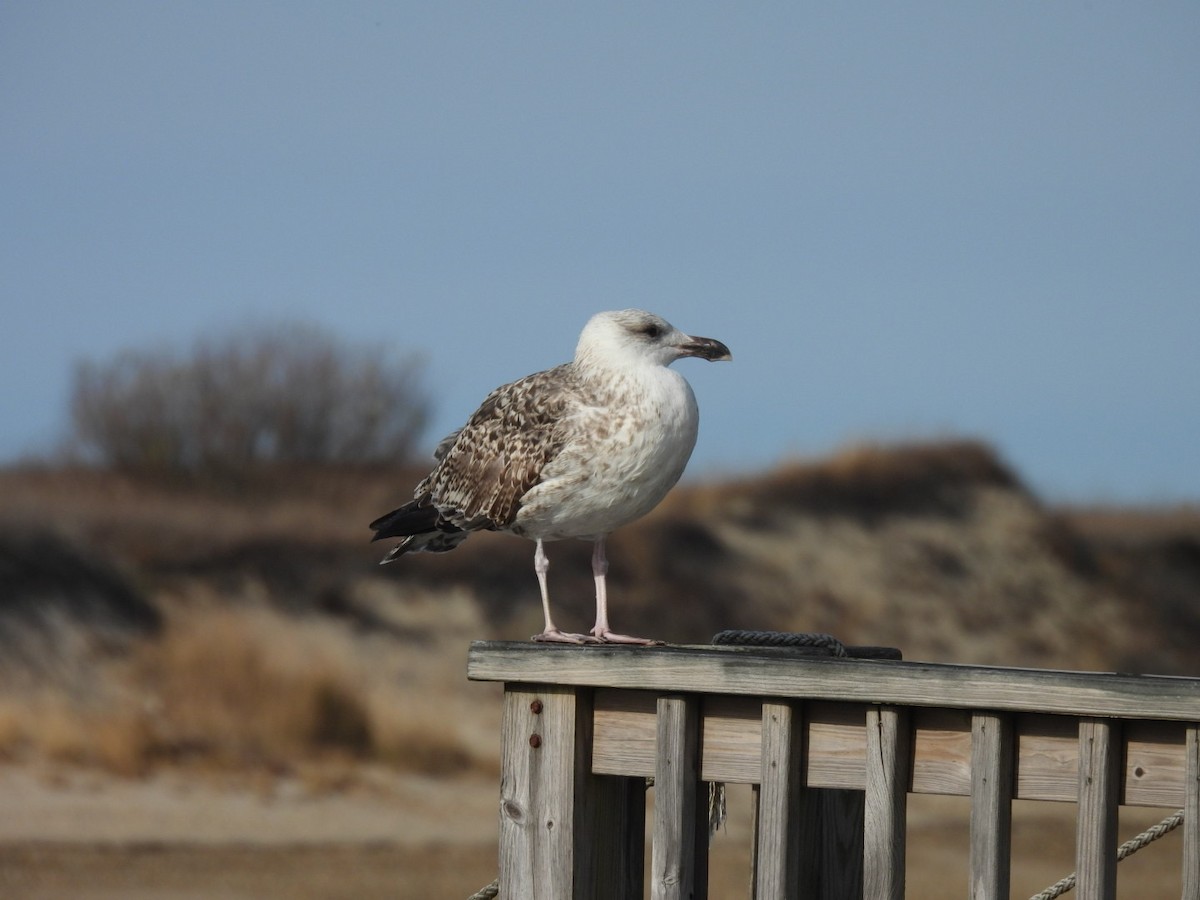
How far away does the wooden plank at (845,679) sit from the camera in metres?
3.34

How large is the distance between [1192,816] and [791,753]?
0.88 meters

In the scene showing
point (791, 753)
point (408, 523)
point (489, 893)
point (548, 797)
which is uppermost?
point (408, 523)

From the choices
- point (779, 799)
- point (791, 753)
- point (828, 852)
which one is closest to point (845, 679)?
point (791, 753)

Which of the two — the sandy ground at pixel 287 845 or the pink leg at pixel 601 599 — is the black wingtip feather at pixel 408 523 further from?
the sandy ground at pixel 287 845

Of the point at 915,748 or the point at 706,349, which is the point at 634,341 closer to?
the point at 706,349

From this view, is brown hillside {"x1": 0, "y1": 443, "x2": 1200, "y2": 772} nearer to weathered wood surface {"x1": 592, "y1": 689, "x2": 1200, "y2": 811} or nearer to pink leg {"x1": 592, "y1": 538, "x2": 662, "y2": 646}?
pink leg {"x1": 592, "y1": 538, "x2": 662, "y2": 646}

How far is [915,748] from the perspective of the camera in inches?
142

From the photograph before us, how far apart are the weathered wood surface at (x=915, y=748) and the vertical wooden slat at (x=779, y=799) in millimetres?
47

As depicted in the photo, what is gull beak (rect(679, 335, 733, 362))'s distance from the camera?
4.68 m

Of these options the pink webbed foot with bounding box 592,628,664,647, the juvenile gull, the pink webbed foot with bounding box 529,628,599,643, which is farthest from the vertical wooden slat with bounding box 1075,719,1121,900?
the pink webbed foot with bounding box 529,628,599,643

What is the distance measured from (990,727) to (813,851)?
3.45 feet

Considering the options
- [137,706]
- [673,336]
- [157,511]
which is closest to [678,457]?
[673,336]

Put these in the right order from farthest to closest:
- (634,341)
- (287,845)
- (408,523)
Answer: (287,845) → (408,523) → (634,341)

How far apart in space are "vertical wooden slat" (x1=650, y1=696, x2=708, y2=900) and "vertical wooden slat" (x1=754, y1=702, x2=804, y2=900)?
0.17 metres
